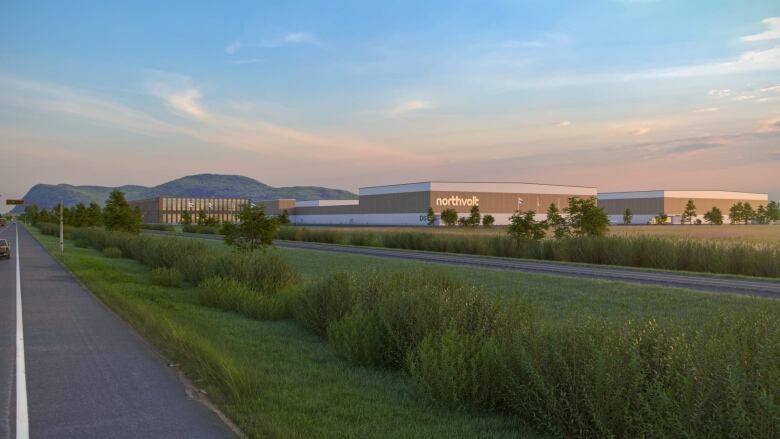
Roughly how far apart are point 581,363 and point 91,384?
20.6ft

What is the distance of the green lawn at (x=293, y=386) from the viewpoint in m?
6.48

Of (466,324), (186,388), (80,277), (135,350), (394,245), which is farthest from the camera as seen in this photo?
(394,245)

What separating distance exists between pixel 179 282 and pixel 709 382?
19.5 metres

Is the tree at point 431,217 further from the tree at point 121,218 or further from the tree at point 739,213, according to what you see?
the tree at point 739,213

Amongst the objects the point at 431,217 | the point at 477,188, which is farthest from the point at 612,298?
the point at 477,188

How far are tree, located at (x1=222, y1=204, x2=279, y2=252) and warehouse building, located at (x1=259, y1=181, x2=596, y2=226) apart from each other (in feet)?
260

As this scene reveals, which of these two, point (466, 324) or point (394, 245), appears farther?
point (394, 245)

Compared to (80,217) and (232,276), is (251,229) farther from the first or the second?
(80,217)

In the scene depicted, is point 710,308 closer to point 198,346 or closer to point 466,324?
point 466,324

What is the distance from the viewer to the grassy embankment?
480 centimetres

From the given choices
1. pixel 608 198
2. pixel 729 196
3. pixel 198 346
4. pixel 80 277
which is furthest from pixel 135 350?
pixel 729 196

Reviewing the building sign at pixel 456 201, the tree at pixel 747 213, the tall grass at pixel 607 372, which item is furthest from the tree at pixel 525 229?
the tree at pixel 747 213

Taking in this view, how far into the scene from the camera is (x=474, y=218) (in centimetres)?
9269

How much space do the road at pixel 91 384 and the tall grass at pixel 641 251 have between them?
870 inches
